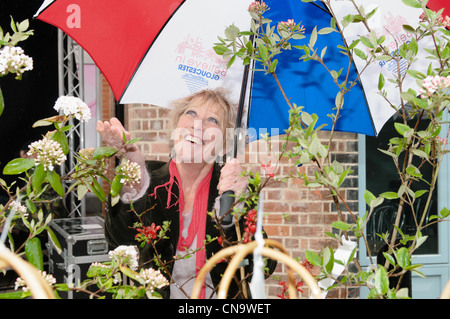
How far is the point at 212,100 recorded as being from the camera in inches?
86.0

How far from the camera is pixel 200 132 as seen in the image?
222 cm

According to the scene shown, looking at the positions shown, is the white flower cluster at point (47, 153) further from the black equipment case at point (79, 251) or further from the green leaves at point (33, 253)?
the black equipment case at point (79, 251)

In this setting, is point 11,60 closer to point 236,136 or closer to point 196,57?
point 196,57

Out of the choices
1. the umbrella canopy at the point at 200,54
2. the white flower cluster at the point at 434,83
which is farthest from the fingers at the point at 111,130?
the white flower cluster at the point at 434,83

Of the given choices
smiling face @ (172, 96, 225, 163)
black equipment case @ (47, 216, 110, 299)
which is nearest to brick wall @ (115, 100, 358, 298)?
smiling face @ (172, 96, 225, 163)

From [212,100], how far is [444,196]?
68.7 inches

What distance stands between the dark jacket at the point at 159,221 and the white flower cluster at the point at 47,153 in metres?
0.98

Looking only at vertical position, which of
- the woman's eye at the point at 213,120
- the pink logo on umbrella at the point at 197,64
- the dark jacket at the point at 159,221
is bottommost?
the dark jacket at the point at 159,221

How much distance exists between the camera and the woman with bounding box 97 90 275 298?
6.83 feet

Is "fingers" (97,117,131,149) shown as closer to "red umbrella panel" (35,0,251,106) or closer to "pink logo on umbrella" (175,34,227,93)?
"red umbrella panel" (35,0,251,106)

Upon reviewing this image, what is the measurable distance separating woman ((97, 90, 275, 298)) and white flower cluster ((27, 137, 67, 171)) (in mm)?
995

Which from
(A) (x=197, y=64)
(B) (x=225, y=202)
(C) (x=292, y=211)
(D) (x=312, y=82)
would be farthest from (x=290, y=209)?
(A) (x=197, y=64)

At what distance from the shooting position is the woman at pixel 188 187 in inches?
82.0
